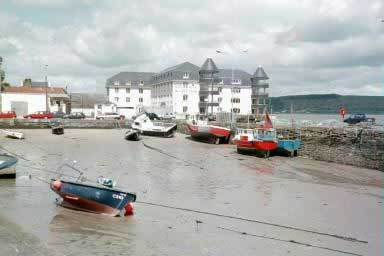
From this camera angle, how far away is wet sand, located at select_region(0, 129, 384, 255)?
39.7ft

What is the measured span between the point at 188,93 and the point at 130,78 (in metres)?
23.2

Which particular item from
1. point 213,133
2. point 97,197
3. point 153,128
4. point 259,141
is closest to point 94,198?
point 97,197

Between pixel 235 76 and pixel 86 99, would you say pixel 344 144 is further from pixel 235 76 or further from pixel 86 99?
pixel 86 99

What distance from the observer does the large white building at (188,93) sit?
110 meters

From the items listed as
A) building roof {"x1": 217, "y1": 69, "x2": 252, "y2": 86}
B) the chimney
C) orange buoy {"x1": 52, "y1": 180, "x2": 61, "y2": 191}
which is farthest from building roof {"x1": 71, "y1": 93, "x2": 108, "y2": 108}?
orange buoy {"x1": 52, "y1": 180, "x2": 61, "y2": 191}

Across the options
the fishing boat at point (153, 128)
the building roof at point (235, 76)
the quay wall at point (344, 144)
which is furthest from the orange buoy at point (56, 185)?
the building roof at point (235, 76)

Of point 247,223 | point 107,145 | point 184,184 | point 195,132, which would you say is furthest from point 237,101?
Answer: point 247,223

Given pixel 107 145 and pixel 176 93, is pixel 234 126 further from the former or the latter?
pixel 176 93

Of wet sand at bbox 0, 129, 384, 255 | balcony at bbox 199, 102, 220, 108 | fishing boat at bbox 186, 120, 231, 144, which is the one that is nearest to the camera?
wet sand at bbox 0, 129, 384, 255

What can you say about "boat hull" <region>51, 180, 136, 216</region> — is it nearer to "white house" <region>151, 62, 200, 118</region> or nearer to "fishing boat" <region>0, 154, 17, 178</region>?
"fishing boat" <region>0, 154, 17, 178</region>

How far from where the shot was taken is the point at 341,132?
36.8m

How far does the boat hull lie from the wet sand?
0.35m

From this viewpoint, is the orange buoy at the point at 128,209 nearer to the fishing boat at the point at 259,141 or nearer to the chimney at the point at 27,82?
the fishing boat at the point at 259,141

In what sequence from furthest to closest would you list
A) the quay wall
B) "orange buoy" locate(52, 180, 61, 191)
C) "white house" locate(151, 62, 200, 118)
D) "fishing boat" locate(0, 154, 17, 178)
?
"white house" locate(151, 62, 200, 118) < the quay wall < "fishing boat" locate(0, 154, 17, 178) < "orange buoy" locate(52, 180, 61, 191)
